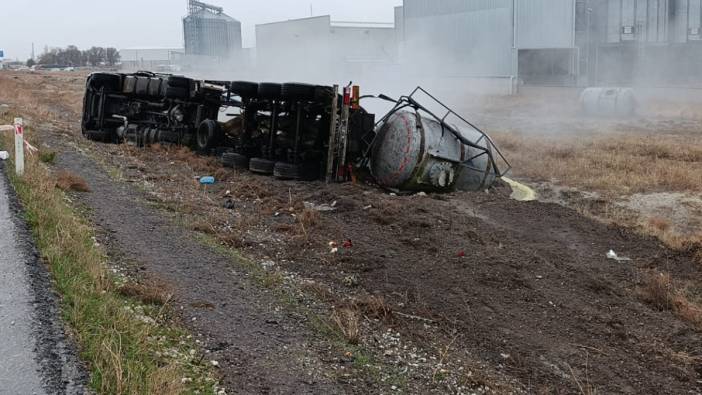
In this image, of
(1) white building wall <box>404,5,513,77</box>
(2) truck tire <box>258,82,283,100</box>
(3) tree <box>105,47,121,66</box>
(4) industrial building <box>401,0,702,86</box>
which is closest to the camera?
(2) truck tire <box>258,82,283,100</box>

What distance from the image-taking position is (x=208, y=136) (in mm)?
14227

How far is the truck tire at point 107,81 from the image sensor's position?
17156 mm

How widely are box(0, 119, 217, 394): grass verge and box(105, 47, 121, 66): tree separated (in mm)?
108213

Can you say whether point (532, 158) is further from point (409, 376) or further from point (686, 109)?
point (686, 109)

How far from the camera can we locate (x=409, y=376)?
4.87 m

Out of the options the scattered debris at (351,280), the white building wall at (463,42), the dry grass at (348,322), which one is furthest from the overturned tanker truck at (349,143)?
the white building wall at (463,42)

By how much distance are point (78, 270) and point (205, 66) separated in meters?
40.1

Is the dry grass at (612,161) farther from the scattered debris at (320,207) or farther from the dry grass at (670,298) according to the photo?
the dry grass at (670,298)

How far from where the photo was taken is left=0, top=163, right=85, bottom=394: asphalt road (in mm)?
3740

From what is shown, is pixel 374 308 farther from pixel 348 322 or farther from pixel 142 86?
pixel 142 86

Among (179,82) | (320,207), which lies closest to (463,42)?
(179,82)

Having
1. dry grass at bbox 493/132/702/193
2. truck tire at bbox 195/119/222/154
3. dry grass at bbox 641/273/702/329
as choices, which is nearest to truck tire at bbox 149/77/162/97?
truck tire at bbox 195/119/222/154

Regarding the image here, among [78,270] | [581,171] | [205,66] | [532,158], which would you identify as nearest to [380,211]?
[78,270]

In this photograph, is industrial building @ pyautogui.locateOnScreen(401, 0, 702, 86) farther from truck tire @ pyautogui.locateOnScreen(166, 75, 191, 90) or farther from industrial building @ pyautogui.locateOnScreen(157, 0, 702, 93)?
truck tire @ pyautogui.locateOnScreen(166, 75, 191, 90)
